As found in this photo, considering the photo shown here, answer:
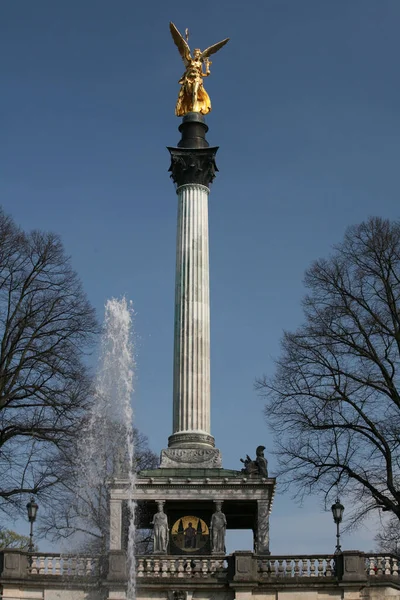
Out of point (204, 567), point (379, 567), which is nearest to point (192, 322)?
point (204, 567)

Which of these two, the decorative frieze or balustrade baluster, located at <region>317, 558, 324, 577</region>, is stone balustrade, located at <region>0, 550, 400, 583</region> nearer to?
balustrade baluster, located at <region>317, 558, 324, 577</region>

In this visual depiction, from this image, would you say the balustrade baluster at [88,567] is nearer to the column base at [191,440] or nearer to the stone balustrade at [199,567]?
the stone balustrade at [199,567]

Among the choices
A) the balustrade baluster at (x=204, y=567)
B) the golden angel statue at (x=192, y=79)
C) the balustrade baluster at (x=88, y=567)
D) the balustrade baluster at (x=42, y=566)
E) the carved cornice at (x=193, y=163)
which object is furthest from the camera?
the golden angel statue at (x=192, y=79)

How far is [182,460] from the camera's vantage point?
125 feet

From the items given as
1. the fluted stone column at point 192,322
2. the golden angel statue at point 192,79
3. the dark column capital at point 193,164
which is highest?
the golden angel statue at point 192,79

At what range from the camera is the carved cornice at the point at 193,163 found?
43.1 m

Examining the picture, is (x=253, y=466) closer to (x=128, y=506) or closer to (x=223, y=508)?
(x=223, y=508)

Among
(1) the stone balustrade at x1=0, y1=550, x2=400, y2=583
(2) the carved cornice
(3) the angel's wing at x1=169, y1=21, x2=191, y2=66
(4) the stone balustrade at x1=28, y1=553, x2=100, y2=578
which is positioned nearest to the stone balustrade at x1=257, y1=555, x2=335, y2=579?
(1) the stone balustrade at x1=0, y1=550, x2=400, y2=583

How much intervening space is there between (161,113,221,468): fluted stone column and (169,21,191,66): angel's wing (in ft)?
10.1

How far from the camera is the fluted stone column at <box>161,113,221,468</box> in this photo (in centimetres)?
3869

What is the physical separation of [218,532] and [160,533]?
1975 mm

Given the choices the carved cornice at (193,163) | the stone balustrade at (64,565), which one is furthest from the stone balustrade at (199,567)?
the carved cornice at (193,163)

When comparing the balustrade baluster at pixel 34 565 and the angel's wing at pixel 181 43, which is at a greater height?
the angel's wing at pixel 181 43

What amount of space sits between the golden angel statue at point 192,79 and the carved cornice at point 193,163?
2.46 metres
